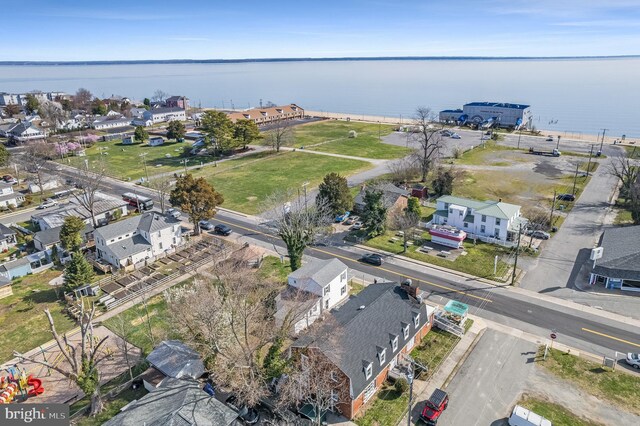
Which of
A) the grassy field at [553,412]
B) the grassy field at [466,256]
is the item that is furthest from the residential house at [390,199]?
the grassy field at [553,412]

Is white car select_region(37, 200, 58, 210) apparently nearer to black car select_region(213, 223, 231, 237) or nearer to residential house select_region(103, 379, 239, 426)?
black car select_region(213, 223, 231, 237)

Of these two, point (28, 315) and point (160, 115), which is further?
point (160, 115)

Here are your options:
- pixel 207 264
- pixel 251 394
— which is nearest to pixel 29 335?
pixel 207 264

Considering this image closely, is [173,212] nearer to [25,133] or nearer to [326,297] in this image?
[326,297]

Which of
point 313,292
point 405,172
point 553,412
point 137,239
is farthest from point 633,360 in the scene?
point 137,239

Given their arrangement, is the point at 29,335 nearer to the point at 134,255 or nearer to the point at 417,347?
the point at 134,255

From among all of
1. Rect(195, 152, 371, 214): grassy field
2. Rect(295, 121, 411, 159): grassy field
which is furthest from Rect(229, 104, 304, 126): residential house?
Rect(195, 152, 371, 214): grassy field

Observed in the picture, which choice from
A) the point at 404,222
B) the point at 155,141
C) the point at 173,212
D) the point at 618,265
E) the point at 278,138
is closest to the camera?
the point at 618,265
